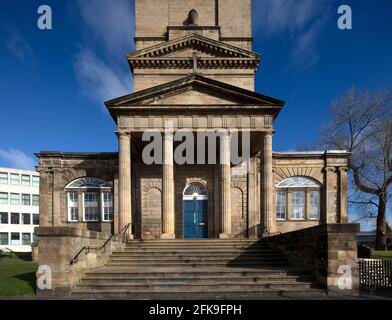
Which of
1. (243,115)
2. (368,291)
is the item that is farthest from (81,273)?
(243,115)

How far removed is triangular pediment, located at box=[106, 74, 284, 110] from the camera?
66.7 feet

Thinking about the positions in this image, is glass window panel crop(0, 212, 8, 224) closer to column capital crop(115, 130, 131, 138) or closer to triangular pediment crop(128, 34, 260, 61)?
triangular pediment crop(128, 34, 260, 61)

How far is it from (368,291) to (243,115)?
1156cm

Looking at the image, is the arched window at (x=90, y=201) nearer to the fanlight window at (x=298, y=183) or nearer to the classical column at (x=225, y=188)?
the classical column at (x=225, y=188)

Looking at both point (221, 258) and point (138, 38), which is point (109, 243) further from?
point (138, 38)

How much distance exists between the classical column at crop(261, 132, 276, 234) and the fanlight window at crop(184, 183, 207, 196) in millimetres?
5337

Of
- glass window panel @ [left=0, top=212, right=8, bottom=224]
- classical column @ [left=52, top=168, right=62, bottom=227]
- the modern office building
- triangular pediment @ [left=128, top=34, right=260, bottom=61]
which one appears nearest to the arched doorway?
classical column @ [left=52, top=168, right=62, bottom=227]

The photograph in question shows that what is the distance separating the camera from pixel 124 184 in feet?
65.3

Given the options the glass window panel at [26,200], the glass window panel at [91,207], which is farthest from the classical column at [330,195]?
the glass window panel at [26,200]

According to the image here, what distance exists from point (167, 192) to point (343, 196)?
43.1ft

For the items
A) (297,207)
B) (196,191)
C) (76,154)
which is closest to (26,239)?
(76,154)

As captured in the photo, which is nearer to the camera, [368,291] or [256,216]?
[368,291]

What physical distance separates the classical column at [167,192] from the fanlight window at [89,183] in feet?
22.5

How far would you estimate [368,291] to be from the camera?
1215 cm
